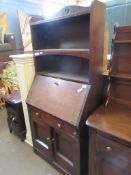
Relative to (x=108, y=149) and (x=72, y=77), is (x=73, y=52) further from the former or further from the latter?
(x=108, y=149)

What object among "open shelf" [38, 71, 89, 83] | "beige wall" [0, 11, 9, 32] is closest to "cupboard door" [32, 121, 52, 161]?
"open shelf" [38, 71, 89, 83]

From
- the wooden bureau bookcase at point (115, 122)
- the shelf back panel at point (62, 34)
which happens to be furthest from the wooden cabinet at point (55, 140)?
the shelf back panel at point (62, 34)

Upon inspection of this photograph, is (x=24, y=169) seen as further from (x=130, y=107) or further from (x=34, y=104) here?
(x=130, y=107)

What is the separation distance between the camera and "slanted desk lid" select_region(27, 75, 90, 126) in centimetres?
123

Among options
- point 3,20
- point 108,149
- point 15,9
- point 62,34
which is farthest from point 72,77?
point 15,9

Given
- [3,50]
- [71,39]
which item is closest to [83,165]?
[71,39]

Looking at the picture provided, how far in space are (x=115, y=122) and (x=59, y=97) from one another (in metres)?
0.55

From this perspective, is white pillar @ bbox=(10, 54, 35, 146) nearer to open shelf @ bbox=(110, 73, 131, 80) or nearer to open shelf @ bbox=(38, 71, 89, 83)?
open shelf @ bbox=(38, 71, 89, 83)

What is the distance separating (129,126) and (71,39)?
103 centimetres

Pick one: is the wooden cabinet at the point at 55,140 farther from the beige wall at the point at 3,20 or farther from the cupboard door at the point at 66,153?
the beige wall at the point at 3,20

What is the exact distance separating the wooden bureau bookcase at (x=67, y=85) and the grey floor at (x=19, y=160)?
94 mm

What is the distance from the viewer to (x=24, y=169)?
1644mm

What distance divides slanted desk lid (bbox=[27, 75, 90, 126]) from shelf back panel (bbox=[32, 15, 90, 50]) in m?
0.40

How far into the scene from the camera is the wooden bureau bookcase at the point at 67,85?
120 centimetres
